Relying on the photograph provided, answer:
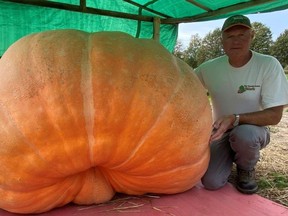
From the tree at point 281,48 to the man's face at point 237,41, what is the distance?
35692mm

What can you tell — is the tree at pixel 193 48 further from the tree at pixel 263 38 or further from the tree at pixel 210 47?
the tree at pixel 263 38

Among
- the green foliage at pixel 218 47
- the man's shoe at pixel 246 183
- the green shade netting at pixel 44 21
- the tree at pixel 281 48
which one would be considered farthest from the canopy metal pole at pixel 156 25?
the tree at pixel 281 48

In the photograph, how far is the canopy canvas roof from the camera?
3066 millimetres

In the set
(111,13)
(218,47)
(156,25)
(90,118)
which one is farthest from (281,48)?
(90,118)

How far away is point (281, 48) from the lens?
37906mm

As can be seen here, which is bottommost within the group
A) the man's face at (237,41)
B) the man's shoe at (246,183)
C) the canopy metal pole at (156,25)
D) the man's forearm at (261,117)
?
the man's shoe at (246,183)

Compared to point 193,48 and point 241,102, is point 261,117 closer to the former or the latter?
point 241,102

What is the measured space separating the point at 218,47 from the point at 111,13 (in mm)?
39538

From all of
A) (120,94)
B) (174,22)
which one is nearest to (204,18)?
(174,22)

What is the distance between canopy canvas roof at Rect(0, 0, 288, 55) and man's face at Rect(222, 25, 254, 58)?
1.44ft

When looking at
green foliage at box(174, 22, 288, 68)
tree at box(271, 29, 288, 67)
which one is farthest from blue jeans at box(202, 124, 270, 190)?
tree at box(271, 29, 288, 67)

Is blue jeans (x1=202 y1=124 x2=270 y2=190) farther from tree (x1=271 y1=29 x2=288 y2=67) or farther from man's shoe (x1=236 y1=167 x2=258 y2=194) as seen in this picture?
tree (x1=271 y1=29 x2=288 y2=67)

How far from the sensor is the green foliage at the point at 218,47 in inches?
1471

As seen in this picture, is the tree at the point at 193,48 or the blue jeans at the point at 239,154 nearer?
the blue jeans at the point at 239,154
